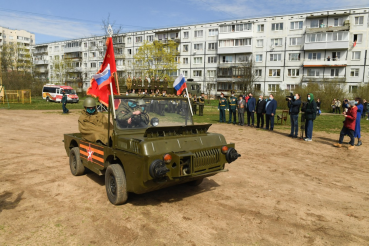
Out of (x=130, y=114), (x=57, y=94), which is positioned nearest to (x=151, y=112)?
(x=130, y=114)

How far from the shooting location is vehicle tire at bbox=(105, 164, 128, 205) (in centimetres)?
475

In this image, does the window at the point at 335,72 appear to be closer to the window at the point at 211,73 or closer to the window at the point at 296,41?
the window at the point at 296,41

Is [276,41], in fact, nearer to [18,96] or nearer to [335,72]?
[335,72]

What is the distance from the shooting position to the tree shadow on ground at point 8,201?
4.92 metres

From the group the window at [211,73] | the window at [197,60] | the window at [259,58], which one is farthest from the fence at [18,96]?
the window at [259,58]

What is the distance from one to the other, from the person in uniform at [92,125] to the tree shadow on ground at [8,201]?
167 centimetres

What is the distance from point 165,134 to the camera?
4824mm

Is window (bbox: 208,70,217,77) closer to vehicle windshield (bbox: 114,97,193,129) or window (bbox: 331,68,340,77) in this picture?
window (bbox: 331,68,340,77)

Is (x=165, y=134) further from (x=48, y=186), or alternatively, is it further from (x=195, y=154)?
(x=48, y=186)

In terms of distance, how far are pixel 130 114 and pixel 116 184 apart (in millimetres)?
1337

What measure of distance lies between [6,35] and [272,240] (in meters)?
121

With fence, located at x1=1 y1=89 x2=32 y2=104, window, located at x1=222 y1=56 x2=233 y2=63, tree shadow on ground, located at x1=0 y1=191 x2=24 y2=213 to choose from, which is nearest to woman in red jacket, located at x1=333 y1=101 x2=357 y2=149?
tree shadow on ground, located at x1=0 y1=191 x2=24 y2=213

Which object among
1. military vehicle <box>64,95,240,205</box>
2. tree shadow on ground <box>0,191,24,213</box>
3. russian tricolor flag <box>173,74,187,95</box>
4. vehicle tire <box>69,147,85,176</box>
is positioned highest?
russian tricolor flag <box>173,74,187,95</box>

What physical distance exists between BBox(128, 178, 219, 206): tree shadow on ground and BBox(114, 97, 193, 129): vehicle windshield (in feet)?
4.50
